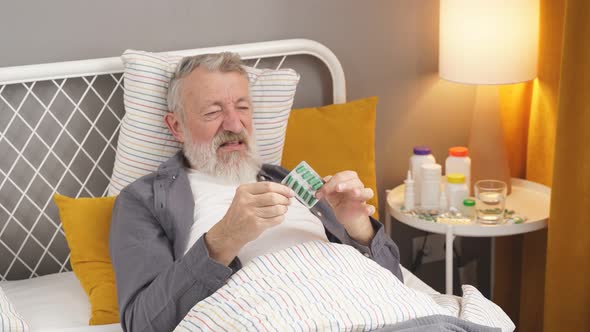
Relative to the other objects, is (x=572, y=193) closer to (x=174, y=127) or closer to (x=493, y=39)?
(x=493, y=39)

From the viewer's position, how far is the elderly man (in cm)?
175

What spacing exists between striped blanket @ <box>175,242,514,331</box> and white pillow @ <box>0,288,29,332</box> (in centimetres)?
45

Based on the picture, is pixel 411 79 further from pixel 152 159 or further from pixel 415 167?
pixel 152 159

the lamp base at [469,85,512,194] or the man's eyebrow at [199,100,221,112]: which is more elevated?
the man's eyebrow at [199,100,221,112]

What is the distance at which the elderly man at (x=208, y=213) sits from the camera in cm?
175

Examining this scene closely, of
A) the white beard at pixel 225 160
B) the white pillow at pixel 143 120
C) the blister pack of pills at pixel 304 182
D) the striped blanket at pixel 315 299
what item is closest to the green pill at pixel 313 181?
the blister pack of pills at pixel 304 182

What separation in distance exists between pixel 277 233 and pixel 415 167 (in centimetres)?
77

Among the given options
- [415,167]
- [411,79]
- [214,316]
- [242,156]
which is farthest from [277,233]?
[411,79]

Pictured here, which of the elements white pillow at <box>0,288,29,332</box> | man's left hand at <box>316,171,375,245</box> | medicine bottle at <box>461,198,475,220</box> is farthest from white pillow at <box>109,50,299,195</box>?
medicine bottle at <box>461,198,475,220</box>

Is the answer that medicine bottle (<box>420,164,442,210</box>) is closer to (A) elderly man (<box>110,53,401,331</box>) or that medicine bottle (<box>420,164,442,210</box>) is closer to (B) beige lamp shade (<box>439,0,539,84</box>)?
(B) beige lamp shade (<box>439,0,539,84</box>)

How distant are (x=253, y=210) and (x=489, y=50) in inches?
44.3

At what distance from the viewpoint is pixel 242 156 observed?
2074 mm

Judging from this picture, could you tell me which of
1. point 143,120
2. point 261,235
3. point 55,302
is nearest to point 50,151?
point 143,120

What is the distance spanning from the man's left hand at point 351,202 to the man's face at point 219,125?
261mm
